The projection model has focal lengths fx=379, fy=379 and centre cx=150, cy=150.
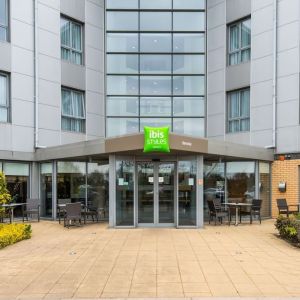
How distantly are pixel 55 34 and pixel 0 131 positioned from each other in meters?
4.92

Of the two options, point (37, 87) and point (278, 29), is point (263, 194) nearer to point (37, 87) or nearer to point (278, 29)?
point (278, 29)

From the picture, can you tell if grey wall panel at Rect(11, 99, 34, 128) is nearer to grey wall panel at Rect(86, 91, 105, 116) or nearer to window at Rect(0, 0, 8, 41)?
window at Rect(0, 0, 8, 41)

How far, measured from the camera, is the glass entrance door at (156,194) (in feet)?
41.3

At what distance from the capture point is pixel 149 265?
7285 millimetres

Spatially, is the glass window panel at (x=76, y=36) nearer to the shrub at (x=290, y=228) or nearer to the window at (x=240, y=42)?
the window at (x=240, y=42)

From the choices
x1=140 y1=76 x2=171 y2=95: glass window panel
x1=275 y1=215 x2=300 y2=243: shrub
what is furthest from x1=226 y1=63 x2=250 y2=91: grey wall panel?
x1=275 y1=215 x2=300 y2=243: shrub

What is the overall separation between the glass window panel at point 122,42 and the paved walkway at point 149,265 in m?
10.1

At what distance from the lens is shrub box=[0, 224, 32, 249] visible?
9.16m

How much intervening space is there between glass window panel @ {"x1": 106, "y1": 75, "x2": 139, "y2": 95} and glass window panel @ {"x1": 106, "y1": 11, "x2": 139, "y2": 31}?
2457 millimetres

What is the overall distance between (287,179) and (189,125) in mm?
5274

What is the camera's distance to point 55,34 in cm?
1597

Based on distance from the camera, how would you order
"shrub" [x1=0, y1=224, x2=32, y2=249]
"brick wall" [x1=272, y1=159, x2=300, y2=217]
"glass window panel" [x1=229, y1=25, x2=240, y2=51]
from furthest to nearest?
1. "glass window panel" [x1=229, y1=25, x2=240, y2=51]
2. "brick wall" [x1=272, y1=159, x2=300, y2=217]
3. "shrub" [x1=0, y1=224, x2=32, y2=249]

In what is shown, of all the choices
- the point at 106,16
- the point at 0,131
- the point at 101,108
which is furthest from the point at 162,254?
the point at 106,16

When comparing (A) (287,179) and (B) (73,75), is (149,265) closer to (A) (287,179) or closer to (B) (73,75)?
(A) (287,179)
